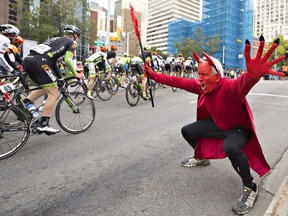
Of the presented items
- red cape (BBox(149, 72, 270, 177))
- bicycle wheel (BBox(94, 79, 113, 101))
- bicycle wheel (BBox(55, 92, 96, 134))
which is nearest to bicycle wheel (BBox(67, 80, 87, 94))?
bicycle wheel (BBox(55, 92, 96, 134))

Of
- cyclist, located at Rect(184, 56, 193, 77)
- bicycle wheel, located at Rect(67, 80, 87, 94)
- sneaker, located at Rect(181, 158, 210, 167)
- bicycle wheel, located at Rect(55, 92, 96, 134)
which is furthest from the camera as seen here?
cyclist, located at Rect(184, 56, 193, 77)

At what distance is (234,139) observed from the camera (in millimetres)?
2801

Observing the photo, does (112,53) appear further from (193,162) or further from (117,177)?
(117,177)

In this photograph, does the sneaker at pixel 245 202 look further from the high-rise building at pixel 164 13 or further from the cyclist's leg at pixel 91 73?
the high-rise building at pixel 164 13

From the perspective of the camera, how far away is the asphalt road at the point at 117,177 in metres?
2.68

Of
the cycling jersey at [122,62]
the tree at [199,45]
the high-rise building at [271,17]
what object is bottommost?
the cycling jersey at [122,62]

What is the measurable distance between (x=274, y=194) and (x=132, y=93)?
6210mm

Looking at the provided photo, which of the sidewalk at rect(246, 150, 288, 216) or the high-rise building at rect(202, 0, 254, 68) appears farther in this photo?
the high-rise building at rect(202, 0, 254, 68)

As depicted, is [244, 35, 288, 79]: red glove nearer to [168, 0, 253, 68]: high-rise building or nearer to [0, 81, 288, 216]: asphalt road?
[0, 81, 288, 216]: asphalt road

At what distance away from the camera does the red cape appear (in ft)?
8.58

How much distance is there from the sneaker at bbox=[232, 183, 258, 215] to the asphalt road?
9cm

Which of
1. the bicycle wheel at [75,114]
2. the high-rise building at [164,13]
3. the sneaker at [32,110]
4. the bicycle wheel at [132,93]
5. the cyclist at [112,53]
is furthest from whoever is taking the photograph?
the high-rise building at [164,13]

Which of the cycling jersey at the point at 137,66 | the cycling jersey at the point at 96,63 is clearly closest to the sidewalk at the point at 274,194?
the cycling jersey at the point at 137,66

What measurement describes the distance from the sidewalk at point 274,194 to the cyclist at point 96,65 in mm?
6175
